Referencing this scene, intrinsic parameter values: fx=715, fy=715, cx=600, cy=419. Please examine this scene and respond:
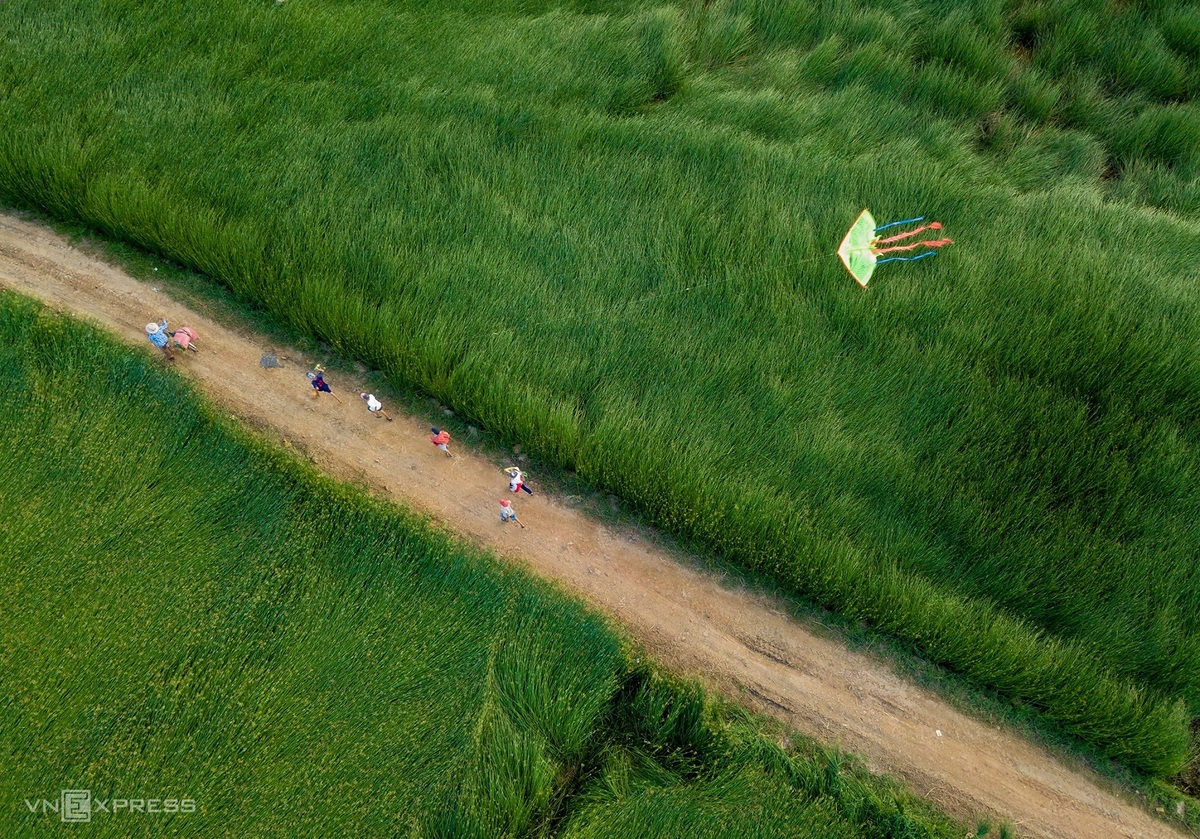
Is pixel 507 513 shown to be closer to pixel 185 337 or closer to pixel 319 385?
pixel 319 385

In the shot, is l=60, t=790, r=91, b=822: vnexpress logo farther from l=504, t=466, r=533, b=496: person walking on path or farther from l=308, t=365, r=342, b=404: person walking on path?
l=504, t=466, r=533, b=496: person walking on path

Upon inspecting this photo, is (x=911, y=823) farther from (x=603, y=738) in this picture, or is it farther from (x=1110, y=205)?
(x=1110, y=205)

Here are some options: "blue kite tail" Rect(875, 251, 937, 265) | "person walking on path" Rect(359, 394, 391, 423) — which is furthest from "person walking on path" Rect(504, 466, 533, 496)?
"blue kite tail" Rect(875, 251, 937, 265)

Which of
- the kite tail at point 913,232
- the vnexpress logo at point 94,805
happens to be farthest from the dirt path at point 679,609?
the kite tail at point 913,232

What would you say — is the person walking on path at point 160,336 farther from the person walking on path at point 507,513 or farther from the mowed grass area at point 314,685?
the person walking on path at point 507,513

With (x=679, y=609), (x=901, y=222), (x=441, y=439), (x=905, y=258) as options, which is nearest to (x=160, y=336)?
(x=441, y=439)

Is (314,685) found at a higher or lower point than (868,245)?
lower
